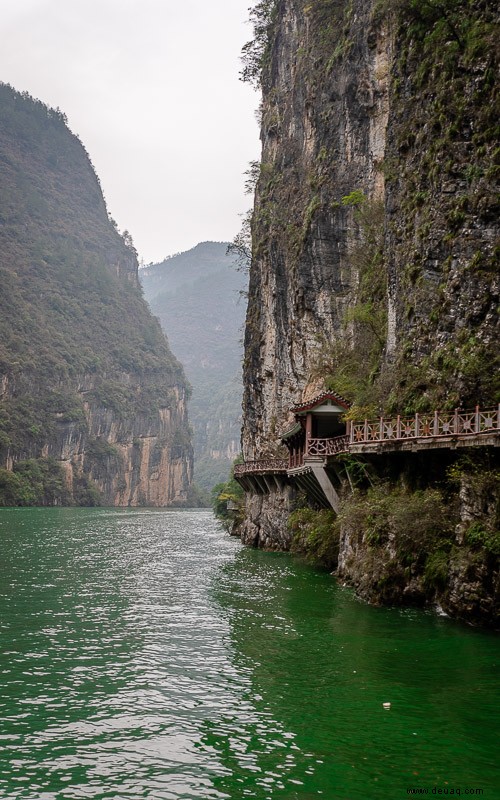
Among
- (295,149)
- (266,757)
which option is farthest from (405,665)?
(295,149)

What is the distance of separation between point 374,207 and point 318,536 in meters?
18.3

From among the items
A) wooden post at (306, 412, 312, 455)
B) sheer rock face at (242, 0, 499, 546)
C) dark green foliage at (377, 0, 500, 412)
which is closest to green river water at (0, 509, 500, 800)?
dark green foliage at (377, 0, 500, 412)

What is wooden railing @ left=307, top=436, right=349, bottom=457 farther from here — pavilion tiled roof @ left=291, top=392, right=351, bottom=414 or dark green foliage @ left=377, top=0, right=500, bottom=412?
dark green foliage @ left=377, top=0, right=500, bottom=412

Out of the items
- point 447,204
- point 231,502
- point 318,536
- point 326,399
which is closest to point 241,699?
point 447,204

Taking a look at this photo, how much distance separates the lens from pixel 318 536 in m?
34.1

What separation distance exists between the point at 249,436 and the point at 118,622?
42.0 m

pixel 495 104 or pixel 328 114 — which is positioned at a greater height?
pixel 328 114

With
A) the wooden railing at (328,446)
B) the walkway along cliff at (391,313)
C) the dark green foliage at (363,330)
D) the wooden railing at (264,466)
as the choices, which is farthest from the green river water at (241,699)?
the wooden railing at (264,466)

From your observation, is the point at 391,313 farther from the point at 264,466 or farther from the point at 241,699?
the point at 264,466

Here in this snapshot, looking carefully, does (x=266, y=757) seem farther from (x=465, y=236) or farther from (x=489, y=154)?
(x=489, y=154)

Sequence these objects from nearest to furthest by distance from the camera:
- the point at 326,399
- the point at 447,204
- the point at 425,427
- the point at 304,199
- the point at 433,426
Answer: the point at 433,426 → the point at 425,427 → the point at 447,204 → the point at 326,399 → the point at 304,199

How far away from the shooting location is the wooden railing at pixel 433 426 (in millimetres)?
19047

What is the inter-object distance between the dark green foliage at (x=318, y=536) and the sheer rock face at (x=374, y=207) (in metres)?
6.94

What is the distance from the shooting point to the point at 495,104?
23594mm
